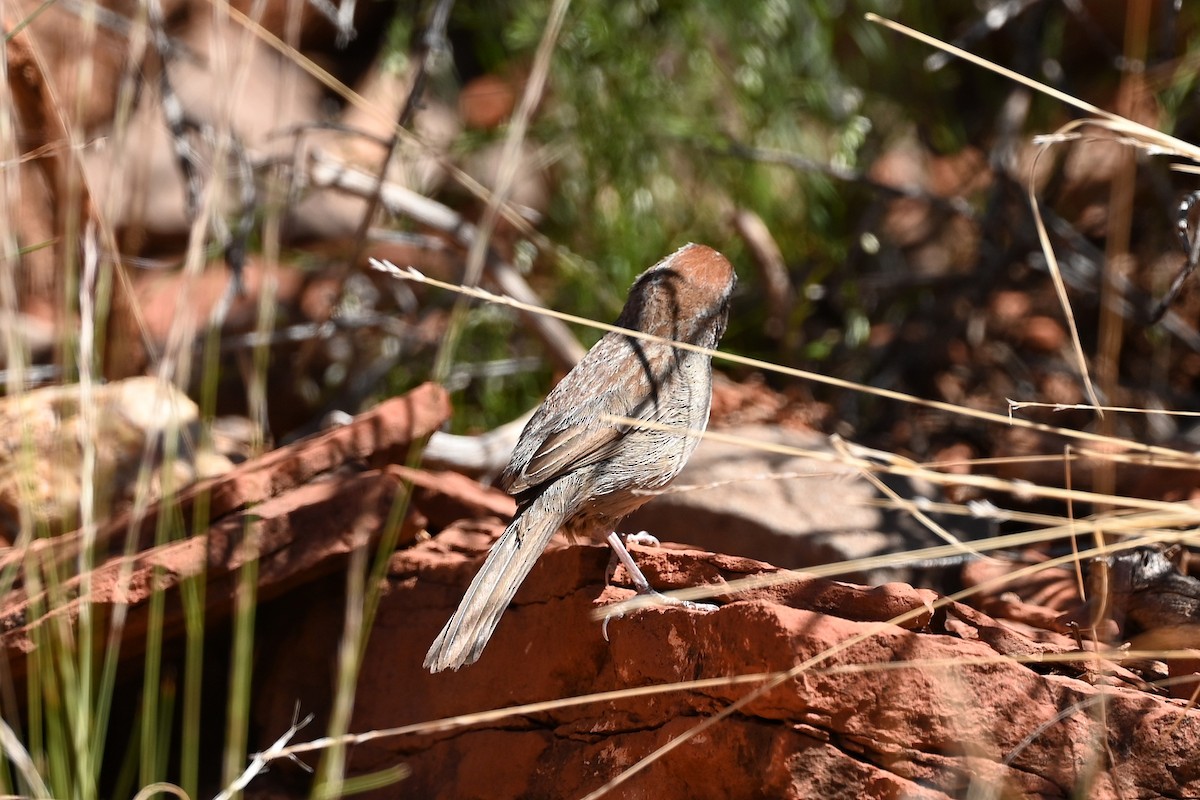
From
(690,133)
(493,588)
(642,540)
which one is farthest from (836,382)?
(690,133)

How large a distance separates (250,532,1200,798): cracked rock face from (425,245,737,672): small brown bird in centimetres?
22

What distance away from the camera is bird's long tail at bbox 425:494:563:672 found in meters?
3.32

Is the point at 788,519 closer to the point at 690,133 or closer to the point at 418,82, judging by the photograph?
the point at 418,82

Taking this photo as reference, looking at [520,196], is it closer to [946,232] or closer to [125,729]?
[946,232]

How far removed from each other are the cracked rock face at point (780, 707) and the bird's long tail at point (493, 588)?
0.19 metres

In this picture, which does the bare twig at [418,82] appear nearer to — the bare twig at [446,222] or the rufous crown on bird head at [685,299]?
the bare twig at [446,222]

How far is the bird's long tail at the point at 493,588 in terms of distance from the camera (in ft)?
10.9

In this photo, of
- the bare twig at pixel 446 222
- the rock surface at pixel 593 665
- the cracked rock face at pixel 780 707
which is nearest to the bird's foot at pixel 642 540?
the rock surface at pixel 593 665

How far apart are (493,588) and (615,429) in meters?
0.80

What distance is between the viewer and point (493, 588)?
3.48 m

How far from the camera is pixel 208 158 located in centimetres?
680

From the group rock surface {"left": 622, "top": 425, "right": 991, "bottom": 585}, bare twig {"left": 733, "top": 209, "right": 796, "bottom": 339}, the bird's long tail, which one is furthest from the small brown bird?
bare twig {"left": 733, "top": 209, "right": 796, "bottom": 339}

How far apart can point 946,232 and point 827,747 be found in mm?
5332

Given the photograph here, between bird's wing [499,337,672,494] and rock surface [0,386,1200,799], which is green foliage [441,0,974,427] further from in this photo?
rock surface [0,386,1200,799]
